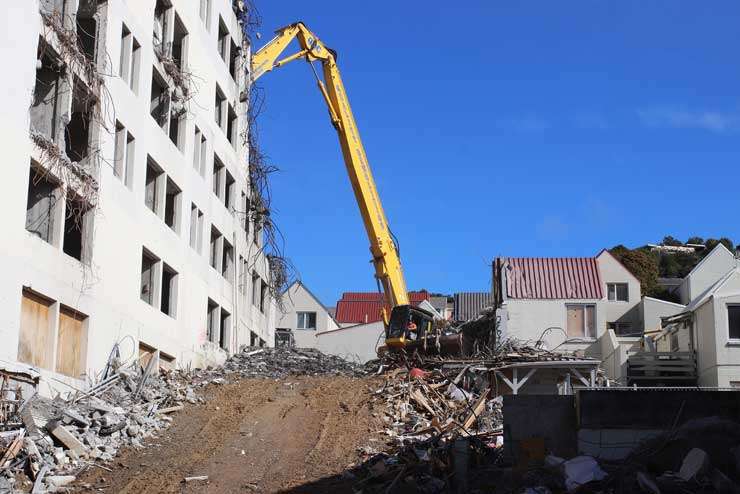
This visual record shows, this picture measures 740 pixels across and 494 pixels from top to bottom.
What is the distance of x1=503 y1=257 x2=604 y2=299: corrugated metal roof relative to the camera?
44.8 metres

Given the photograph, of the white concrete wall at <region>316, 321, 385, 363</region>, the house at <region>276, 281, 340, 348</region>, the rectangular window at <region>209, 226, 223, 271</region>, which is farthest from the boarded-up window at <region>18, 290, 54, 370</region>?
the house at <region>276, 281, 340, 348</region>

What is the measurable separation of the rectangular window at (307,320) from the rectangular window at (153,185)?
1551 inches

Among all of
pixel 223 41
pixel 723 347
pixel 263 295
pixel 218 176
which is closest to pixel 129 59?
pixel 218 176

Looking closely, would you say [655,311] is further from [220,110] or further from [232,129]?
[220,110]

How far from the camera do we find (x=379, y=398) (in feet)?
96.4

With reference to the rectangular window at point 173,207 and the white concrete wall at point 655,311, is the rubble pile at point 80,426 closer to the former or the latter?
the rectangular window at point 173,207

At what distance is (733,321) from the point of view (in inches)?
1468

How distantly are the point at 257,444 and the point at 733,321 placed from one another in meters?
21.3

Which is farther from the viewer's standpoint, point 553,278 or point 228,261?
point 553,278

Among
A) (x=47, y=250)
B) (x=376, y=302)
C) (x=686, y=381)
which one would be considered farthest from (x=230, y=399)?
(x=376, y=302)

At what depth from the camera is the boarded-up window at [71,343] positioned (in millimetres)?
23500

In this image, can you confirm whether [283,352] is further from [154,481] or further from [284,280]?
[154,481]

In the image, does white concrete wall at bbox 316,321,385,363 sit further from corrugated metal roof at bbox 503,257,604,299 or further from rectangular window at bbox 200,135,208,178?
rectangular window at bbox 200,135,208,178

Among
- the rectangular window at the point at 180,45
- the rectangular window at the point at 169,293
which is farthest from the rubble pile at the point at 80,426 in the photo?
the rectangular window at the point at 180,45
